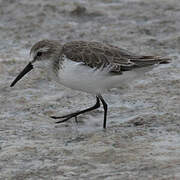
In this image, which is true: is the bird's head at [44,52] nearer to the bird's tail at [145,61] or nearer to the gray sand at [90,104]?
the gray sand at [90,104]

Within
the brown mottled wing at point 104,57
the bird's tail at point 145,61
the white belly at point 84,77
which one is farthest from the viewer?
the bird's tail at point 145,61

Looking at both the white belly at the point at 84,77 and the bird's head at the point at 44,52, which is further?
the bird's head at the point at 44,52

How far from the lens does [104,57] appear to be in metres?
6.77

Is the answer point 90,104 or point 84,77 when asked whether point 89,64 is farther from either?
point 90,104

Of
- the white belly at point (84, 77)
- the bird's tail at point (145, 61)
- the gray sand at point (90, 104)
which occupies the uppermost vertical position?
the bird's tail at point (145, 61)

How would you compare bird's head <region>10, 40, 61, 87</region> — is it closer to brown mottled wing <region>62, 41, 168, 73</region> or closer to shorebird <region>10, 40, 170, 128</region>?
shorebird <region>10, 40, 170, 128</region>

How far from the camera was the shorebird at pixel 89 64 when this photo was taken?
6.58m

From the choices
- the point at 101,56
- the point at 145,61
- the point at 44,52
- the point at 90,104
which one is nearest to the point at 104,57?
the point at 101,56

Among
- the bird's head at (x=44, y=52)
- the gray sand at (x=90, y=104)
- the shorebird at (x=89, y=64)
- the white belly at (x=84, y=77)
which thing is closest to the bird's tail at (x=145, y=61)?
the shorebird at (x=89, y=64)

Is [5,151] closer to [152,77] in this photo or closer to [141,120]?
[141,120]

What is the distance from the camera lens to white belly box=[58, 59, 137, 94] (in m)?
6.54

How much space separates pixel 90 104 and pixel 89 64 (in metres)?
1.35

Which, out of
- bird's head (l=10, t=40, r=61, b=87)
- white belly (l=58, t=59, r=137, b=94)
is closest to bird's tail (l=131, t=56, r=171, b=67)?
white belly (l=58, t=59, r=137, b=94)

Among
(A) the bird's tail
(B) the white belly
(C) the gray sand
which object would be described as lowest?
(C) the gray sand
